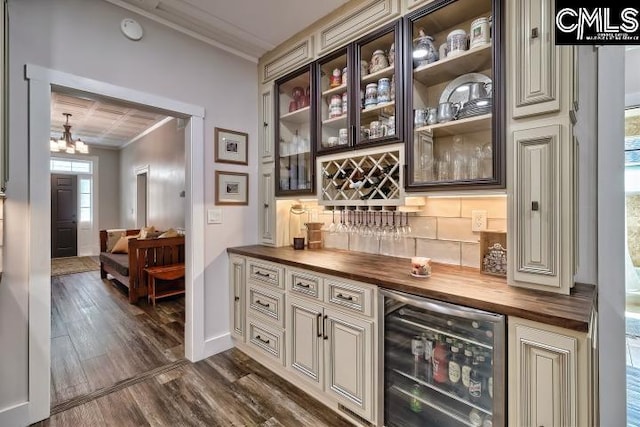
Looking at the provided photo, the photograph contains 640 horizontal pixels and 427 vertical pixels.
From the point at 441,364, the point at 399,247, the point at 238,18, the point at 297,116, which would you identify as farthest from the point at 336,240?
the point at 238,18

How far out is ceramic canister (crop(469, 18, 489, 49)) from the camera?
152 cm

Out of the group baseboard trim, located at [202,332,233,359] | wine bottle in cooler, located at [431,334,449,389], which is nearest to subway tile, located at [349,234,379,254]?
wine bottle in cooler, located at [431,334,449,389]

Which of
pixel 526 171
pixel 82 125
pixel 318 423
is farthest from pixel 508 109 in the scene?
pixel 82 125

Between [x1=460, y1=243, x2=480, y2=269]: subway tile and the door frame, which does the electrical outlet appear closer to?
[x1=460, y1=243, x2=480, y2=269]: subway tile

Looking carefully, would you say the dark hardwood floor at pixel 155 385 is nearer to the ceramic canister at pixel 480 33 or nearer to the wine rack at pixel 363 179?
the wine rack at pixel 363 179

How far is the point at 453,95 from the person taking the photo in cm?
178

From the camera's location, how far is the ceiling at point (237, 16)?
2.07 meters

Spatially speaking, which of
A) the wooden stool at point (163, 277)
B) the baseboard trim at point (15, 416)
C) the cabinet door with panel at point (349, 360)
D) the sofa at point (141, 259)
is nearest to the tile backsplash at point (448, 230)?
the cabinet door with panel at point (349, 360)

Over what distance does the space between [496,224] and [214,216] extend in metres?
2.08

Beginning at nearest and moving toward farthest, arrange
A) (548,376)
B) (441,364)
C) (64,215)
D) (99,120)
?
(548,376), (441,364), (99,120), (64,215)

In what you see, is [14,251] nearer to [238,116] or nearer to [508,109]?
[238,116]

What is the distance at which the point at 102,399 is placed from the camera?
76.9 inches

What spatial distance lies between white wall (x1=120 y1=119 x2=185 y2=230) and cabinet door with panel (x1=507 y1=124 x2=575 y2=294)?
184 inches

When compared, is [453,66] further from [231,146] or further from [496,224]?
[231,146]
